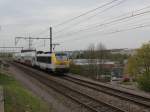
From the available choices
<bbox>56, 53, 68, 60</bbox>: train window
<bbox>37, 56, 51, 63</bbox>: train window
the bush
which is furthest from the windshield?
the bush

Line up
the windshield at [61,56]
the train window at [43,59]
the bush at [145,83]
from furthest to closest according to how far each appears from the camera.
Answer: the train window at [43,59] → the windshield at [61,56] → the bush at [145,83]

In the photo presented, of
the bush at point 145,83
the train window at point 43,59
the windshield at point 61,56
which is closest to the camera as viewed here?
the bush at point 145,83

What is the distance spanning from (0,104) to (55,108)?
12.2ft

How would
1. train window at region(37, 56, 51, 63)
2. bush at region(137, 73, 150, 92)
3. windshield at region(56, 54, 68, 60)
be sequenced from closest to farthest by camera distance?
bush at region(137, 73, 150, 92) → windshield at region(56, 54, 68, 60) → train window at region(37, 56, 51, 63)

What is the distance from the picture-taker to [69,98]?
19.2m

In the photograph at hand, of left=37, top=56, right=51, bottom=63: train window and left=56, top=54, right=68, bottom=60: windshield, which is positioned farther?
left=37, top=56, right=51, bottom=63: train window

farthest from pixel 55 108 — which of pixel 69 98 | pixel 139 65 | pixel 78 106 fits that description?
pixel 139 65

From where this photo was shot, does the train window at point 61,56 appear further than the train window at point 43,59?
No

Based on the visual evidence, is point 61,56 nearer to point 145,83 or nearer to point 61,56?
point 61,56

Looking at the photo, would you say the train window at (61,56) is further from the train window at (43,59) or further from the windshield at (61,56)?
the train window at (43,59)

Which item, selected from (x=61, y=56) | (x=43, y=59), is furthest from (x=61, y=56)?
(x=43, y=59)

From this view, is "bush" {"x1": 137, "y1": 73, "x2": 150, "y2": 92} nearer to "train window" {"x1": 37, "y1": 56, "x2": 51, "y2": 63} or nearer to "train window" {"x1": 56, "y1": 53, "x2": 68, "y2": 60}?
"train window" {"x1": 56, "y1": 53, "x2": 68, "y2": 60}

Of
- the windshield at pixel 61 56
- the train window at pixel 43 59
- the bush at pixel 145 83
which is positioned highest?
the windshield at pixel 61 56

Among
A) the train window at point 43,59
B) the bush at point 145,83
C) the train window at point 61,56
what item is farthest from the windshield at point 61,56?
the bush at point 145,83
